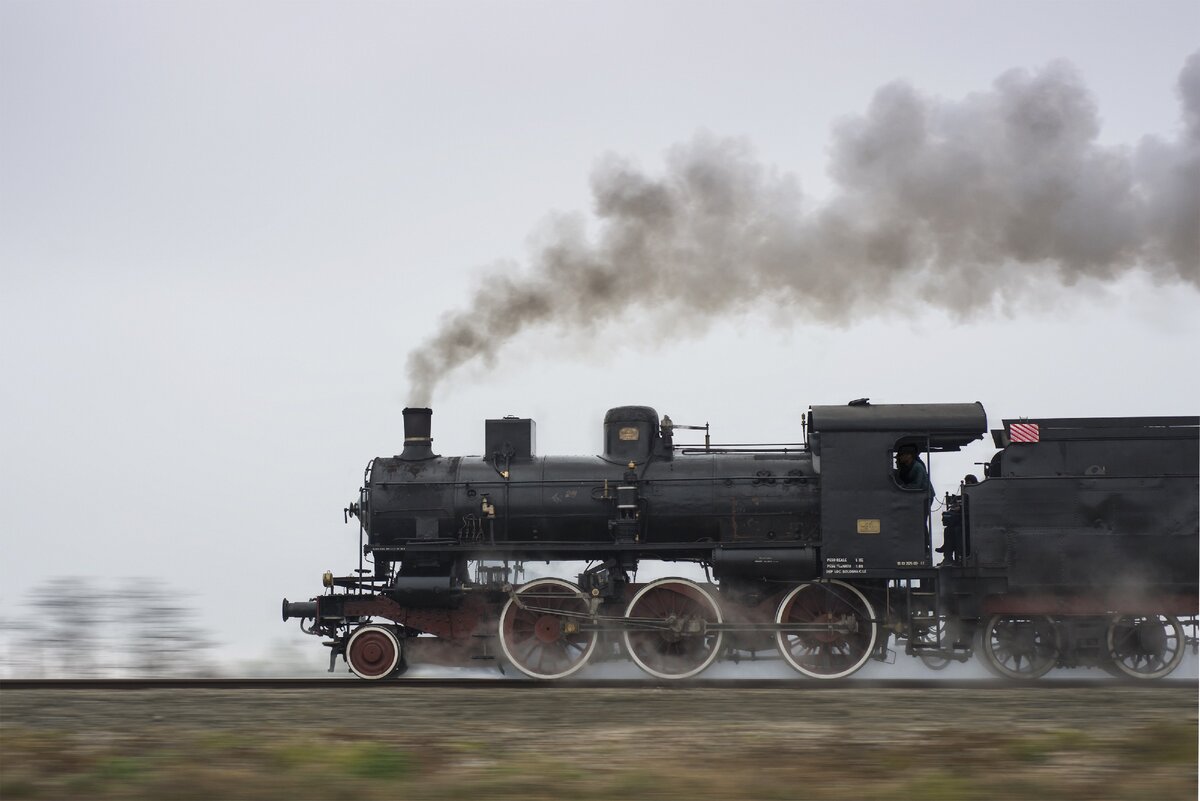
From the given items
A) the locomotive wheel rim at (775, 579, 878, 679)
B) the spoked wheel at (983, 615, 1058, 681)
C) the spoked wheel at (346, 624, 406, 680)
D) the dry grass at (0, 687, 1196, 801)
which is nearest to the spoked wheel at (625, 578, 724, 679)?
the locomotive wheel rim at (775, 579, 878, 679)

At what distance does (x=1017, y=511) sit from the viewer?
552 inches

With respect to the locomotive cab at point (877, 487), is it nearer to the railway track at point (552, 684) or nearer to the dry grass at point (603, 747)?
the railway track at point (552, 684)

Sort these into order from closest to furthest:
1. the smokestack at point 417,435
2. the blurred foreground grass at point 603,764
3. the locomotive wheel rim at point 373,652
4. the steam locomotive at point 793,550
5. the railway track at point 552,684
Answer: the blurred foreground grass at point 603,764 → the railway track at point 552,684 → the steam locomotive at point 793,550 → the locomotive wheel rim at point 373,652 → the smokestack at point 417,435

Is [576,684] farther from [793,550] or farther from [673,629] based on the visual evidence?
[793,550]

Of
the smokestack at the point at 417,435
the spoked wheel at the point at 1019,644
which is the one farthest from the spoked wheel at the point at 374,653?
the spoked wheel at the point at 1019,644

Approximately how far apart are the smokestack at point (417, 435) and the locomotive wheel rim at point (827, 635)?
4.79 metres

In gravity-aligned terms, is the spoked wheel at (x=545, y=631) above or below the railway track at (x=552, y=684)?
above

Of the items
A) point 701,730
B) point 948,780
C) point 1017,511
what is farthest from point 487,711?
point 1017,511

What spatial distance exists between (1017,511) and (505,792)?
869cm

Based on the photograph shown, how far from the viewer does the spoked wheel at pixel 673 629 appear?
1425 centimetres

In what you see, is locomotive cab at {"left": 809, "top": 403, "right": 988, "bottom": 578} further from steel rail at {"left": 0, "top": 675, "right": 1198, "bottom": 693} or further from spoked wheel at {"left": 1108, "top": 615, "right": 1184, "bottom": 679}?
spoked wheel at {"left": 1108, "top": 615, "right": 1184, "bottom": 679}

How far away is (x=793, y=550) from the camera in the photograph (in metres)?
14.3

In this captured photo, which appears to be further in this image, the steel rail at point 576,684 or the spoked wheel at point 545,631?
the spoked wheel at point 545,631

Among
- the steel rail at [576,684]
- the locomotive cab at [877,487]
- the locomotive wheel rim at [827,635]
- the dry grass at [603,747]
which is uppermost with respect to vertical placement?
the locomotive cab at [877,487]
